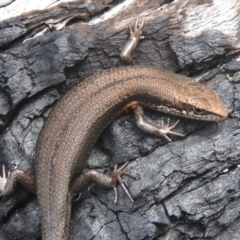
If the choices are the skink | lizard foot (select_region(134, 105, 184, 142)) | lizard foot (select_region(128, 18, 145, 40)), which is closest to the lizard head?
the skink

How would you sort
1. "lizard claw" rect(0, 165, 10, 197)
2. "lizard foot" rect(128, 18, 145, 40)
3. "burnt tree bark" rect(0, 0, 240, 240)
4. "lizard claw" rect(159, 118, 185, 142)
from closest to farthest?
"burnt tree bark" rect(0, 0, 240, 240) < "lizard claw" rect(159, 118, 185, 142) < "lizard foot" rect(128, 18, 145, 40) < "lizard claw" rect(0, 165, 10, 197)

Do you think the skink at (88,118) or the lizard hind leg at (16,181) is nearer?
the skink at (88,118)

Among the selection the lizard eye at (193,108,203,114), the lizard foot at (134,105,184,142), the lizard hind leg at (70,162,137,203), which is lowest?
the lizard hind leg at (70,162,137,203)

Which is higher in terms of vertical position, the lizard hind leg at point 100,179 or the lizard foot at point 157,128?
the lizard foot at point 157,128

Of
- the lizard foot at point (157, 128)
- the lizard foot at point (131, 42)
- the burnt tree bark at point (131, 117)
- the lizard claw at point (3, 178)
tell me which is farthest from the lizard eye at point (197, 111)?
the lizard claw at point (3, 178)

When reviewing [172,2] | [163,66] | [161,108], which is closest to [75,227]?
[161,108]

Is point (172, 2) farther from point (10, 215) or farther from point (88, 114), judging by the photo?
point (10, 215)

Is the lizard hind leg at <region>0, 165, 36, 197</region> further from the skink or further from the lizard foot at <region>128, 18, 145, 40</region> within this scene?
the lizard foot at <region>128, 18, 145, 40</region>

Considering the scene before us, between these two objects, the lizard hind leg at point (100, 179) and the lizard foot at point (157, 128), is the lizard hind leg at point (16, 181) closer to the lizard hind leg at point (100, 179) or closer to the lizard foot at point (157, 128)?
the lizard hind leg at point (100, 179)
